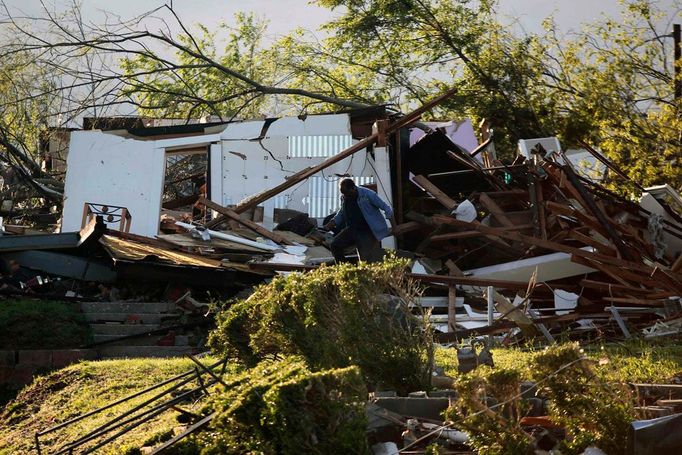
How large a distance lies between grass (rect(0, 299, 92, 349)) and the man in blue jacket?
3.64m

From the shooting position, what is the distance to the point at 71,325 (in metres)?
15.2

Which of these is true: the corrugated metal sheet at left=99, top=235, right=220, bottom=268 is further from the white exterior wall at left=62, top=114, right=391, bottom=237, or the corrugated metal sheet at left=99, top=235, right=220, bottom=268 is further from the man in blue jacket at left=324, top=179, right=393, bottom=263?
the white exterior wall at left=62, top=114, right=391, bottom=237

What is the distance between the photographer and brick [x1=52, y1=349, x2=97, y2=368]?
1341cm

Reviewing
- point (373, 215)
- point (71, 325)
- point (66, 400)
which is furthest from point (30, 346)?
point (373, 215)

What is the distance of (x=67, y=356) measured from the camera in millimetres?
13555

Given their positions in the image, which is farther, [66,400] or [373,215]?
[373,215]

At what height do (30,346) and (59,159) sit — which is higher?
(59,159)

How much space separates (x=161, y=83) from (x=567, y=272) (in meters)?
16.0

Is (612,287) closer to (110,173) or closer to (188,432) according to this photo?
(188,432)

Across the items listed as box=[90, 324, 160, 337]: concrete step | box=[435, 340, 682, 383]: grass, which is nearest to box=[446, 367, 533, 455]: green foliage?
box=[435, 340, 682, 383]: grass

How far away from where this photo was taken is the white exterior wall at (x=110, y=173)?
22.1 meters

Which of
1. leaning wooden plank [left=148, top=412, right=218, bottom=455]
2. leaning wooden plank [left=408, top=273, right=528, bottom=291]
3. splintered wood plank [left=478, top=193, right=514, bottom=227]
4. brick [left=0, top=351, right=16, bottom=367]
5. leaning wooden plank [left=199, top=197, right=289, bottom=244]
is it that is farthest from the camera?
leaning wooden plank [left=199, top=197, right=289, bottom=244]

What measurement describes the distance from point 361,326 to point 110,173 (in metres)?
15.4

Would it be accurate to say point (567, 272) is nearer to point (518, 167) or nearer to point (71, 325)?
point (518, 167)
